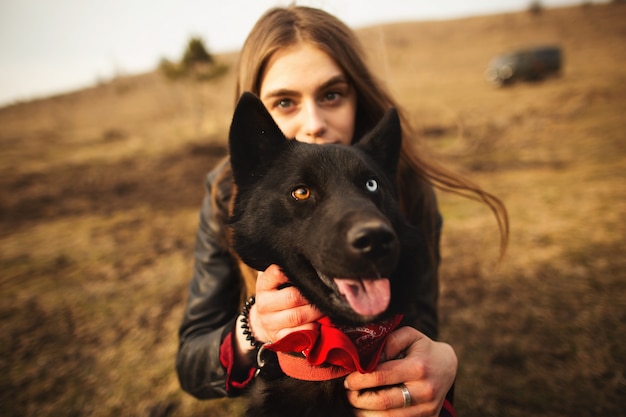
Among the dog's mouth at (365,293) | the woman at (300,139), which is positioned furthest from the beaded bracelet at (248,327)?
the dog's mouth at (365,293)

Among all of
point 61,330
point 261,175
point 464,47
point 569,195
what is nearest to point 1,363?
point 61,330

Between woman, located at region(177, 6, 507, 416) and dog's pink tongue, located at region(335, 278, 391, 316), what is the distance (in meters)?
0.36

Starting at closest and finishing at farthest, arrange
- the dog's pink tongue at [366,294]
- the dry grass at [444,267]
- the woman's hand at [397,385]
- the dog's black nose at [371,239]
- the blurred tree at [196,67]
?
the dog's black nose at [371,239] < the dog's pink tongue at [366,294] < the woman's hand at [397,385] < the dry grass at [444,267] < the blurred tree at [196,67]

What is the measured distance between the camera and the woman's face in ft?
7.39

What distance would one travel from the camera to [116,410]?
2861 millimetres

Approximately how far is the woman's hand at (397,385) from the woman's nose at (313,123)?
4.41 ft

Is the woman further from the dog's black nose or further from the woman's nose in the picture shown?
the dog's black nose

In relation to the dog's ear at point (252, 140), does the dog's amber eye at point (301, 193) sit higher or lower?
lower

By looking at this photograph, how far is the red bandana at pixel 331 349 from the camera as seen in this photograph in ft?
4.63

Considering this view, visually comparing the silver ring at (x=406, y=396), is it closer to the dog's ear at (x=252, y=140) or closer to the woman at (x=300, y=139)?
the woman at (x=300, y=139)

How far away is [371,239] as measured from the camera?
1.24m

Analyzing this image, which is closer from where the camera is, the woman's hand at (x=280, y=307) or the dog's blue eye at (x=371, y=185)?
the woman's hand at (x=280, y=307)

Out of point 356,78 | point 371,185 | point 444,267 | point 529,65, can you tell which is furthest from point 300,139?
point 529,65

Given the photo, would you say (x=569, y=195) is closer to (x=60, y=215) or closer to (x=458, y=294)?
(x=458, y=294)
